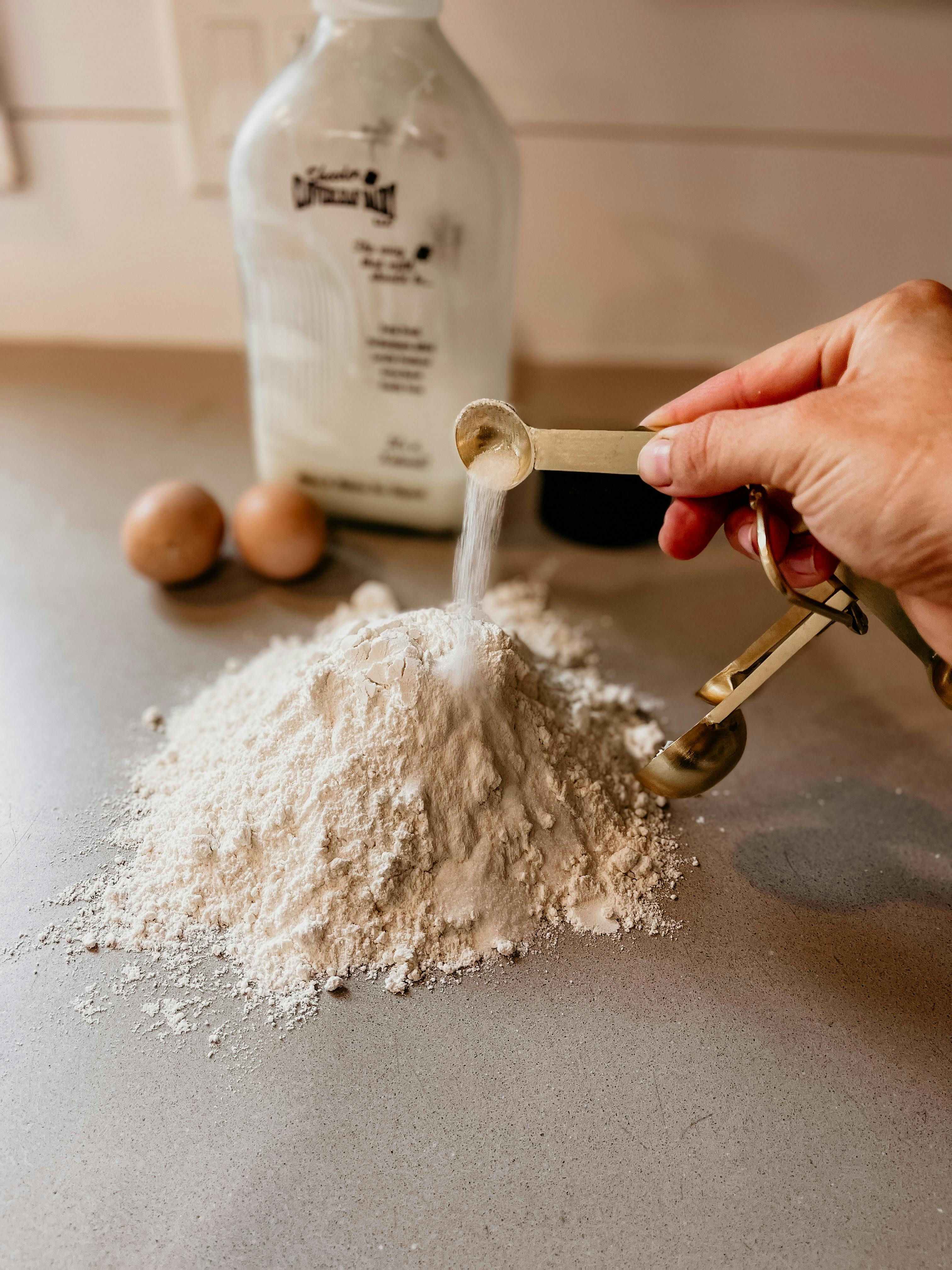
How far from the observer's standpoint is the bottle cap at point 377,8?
0.73 m

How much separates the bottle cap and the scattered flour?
455 millimetres

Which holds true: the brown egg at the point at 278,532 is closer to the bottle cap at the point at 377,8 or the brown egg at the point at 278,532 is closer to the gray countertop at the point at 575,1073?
the gray countertop at the point at 575,1073

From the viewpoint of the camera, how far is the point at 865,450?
0.49 meters

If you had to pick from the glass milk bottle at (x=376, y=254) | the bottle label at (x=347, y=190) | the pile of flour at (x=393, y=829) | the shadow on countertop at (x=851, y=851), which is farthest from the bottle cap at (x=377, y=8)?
the shadow on countertop at (x=851, y=851)

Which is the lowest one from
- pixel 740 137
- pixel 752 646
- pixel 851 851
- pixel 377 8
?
pixel 851 851

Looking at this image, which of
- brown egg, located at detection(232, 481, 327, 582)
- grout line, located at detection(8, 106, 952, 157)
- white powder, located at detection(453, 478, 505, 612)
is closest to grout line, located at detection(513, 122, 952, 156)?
grout line, located at detection(8, 106, 952, 157)

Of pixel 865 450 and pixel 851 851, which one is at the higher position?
pixel 865 450

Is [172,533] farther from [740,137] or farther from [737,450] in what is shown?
[740,137]

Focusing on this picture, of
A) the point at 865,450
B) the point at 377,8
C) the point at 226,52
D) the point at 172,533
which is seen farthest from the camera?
the point at 226,52

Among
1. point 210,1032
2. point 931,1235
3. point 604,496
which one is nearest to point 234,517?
point 604,496

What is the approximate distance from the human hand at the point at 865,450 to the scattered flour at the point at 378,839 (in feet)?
0.58

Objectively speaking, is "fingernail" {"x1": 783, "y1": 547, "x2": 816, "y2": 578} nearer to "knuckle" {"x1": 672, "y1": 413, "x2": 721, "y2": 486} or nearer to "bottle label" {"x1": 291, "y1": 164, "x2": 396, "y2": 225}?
"knuckle" {"x1": 672, "y1": 413, "x2": 721, "y2": 486}

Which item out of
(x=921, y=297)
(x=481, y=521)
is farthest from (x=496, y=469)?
(x=921, y=297)

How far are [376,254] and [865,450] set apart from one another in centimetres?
47
